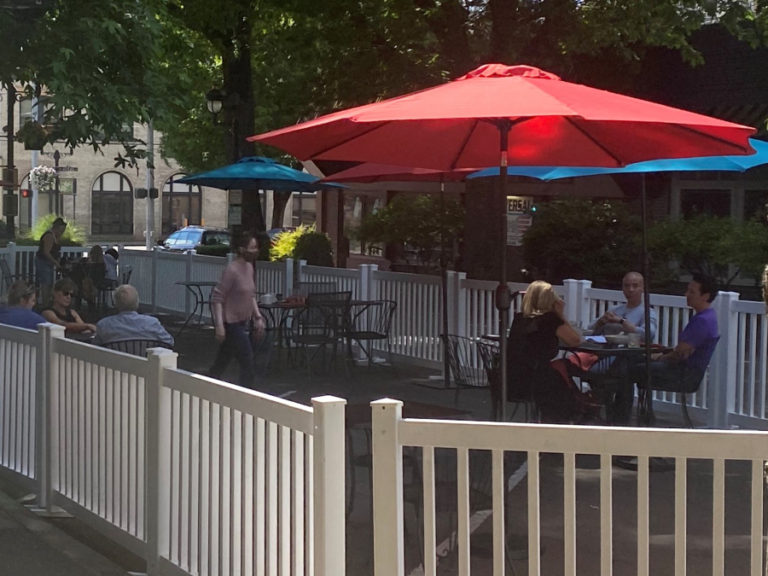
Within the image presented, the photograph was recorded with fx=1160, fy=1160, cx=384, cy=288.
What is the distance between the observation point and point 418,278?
13.6 m

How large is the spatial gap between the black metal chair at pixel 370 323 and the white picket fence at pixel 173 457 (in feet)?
19.8

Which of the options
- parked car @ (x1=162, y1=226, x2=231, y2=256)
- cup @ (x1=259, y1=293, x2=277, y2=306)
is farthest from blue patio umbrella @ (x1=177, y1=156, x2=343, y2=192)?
parked car @ (x1=162, y1=226, x2=231, y2=256)

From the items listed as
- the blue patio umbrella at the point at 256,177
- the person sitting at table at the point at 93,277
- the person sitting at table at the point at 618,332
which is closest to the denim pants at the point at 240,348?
the person sitting at table at the point at 618,332

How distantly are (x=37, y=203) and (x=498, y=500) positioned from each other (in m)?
62.5

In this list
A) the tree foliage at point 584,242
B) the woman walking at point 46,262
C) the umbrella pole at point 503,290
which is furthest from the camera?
the woman walking at point 46,262

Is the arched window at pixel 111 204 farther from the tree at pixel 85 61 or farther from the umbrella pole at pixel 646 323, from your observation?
the umbrella pole at pixel 646 323

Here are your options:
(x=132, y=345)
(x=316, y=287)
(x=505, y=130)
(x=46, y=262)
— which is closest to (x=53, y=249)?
(x=46, y=262)

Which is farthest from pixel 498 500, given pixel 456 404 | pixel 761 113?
pixel 761 113

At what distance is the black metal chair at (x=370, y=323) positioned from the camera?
13.1 meters

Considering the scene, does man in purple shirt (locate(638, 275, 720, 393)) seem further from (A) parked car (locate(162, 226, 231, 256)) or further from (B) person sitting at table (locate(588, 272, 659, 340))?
(A) parked car (locate(162, 226, 231, 256))

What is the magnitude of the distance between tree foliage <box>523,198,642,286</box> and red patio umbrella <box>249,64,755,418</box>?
9059 mm

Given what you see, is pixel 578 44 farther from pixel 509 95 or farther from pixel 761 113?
pixel 509 95

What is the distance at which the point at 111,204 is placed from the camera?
216 feet

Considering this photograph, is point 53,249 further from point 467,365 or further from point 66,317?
point 467,365
